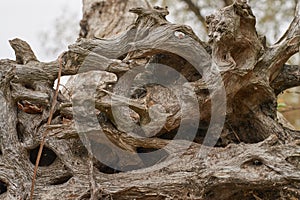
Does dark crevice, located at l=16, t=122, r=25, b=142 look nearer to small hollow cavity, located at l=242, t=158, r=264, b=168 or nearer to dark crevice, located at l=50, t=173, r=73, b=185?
dark crevice, located at l=50, t=173, r=73, b=185

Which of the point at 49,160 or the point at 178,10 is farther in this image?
the point at 178,10

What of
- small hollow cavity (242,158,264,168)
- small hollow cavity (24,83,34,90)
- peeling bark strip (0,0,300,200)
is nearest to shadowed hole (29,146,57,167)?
peeling bark strip (0,0,300,200)

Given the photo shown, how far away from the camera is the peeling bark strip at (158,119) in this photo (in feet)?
4.35

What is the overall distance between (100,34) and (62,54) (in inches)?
58.8

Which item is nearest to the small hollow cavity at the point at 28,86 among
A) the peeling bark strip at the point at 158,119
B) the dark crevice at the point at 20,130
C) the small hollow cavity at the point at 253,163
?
the peeling bark strip at the point at 158,119

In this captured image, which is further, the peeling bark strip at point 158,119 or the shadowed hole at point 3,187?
the shadowed hole at point 3,187

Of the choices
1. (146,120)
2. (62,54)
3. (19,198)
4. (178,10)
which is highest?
(178,10)

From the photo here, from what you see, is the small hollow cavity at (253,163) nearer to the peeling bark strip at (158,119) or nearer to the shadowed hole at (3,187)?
the peeling bark strip at (158,119)

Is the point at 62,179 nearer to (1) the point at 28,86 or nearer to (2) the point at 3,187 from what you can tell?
(2) the point at 3,187

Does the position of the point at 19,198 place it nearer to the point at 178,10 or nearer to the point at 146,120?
the point at 146,120

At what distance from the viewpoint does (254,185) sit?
1.31 m

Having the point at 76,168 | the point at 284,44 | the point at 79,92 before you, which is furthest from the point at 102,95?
the point at 284,44

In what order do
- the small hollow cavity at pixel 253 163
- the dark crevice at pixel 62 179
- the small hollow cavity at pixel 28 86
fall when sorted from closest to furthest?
the small hollow cavity at pixel 253 163
the dark crevice at pixel 62 179
the small hollow cavity at pixel 28 86

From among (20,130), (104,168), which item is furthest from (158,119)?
(20,130)
